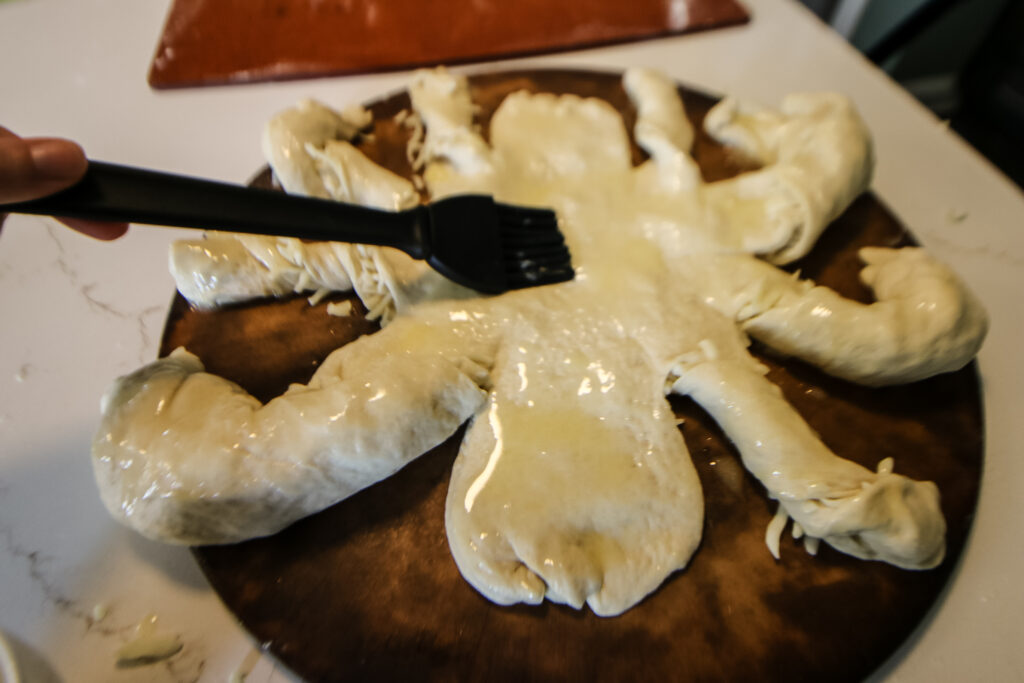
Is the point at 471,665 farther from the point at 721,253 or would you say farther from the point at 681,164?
the point at 681,164

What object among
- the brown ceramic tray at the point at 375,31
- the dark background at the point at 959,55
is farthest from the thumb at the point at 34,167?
the dark background at the point at 959,55

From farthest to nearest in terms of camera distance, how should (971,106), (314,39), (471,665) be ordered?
(971,106)
(314,39)
(471,665)

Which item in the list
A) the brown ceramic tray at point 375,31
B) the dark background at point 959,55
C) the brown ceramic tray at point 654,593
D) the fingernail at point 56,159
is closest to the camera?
the fingernail at point 56,159

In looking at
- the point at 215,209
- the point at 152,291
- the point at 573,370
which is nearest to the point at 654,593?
the point at 573,370

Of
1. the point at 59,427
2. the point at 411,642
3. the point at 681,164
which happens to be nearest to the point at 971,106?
the point at 681,164

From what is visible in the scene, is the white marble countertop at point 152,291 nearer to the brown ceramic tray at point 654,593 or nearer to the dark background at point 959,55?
the brown ceramic tray at point 654,593

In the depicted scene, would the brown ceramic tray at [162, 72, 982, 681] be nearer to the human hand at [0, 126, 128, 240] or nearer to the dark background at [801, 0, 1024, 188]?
the human hand at [0, 126, 128, 240]
